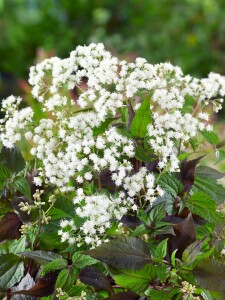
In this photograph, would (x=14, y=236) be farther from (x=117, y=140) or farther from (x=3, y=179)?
(x=117, y=140)

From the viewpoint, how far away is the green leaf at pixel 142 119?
805 millimetres

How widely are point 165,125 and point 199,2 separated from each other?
12.8 ft

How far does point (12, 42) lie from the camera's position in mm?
4953

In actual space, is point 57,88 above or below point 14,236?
above

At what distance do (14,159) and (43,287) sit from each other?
186 millimetres

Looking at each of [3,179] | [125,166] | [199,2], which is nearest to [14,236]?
[3,179]

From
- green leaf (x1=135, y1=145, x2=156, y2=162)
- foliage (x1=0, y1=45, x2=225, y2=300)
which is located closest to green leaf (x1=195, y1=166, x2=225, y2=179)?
foliage (x1=0, y1=45, x2=225, y2=300)

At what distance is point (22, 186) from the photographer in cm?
82

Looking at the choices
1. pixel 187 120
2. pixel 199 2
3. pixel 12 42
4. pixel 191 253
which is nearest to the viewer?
pixel 191 253

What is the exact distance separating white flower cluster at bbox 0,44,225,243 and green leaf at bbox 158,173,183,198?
0.07 ft

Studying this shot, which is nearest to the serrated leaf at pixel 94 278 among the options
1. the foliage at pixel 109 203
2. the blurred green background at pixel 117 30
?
the foliage at pixel 109 203

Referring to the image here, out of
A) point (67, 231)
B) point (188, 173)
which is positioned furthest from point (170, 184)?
point (67, 231)

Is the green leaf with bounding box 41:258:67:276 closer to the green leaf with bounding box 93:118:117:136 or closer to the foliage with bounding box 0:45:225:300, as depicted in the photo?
the foliage with bounding box 0:45:225:300

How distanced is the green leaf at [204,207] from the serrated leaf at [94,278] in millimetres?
145
